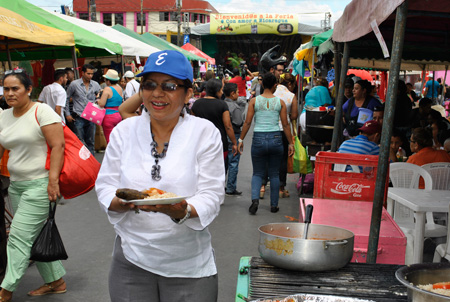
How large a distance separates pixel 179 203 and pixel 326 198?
3024 mm

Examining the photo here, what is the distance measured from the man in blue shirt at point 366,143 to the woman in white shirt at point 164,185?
4089mm

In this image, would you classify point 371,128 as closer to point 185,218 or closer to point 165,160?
point 165,160

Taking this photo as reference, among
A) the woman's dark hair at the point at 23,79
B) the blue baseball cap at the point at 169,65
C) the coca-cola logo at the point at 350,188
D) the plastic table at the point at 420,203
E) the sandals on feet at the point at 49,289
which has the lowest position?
the sandals on feet at the point at 49,289

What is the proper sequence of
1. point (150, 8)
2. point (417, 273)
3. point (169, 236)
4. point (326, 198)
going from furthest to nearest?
point (150, 8) < point (326, 198) < point (169, 236) < point (417, 273)

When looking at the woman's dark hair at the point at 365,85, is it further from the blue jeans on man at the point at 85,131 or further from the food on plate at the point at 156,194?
the food on plate at the point at 156,194

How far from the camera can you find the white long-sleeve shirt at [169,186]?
8.62ft

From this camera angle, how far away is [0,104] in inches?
391

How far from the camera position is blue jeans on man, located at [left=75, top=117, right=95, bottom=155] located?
41.9 feet

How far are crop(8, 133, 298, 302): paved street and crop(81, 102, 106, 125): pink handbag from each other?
276cm

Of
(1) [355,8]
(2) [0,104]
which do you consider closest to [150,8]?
(2) [0,104]

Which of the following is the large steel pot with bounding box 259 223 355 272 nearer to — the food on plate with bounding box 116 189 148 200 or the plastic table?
the food on plate with bounding box 116 189 148 200

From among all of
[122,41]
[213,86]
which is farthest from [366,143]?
[122,41]

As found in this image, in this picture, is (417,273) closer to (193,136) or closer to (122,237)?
(193,136)

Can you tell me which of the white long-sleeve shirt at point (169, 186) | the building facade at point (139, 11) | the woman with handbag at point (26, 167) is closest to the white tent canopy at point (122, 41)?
the woman with handbag at point (26, 167)
